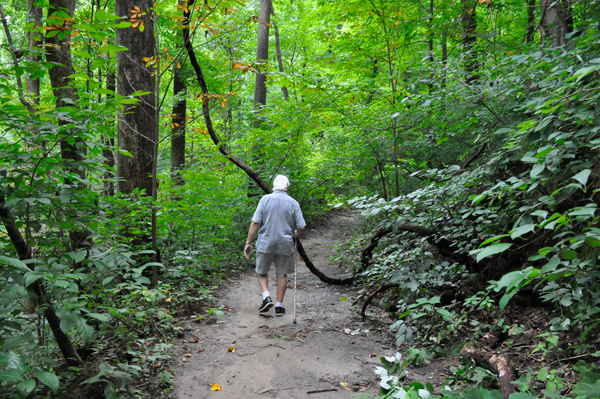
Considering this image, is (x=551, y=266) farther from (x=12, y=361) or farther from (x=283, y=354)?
(x=283, y=354)

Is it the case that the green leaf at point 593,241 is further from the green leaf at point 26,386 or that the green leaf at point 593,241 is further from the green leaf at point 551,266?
the green leaf at point 26,386

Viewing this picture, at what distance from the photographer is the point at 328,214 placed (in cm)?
1500

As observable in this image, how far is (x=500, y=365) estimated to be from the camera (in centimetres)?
289

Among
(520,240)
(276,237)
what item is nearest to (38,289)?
(276,237)

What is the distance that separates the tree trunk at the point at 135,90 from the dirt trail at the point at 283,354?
2580 millimetres

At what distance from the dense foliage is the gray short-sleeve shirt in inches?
51.5

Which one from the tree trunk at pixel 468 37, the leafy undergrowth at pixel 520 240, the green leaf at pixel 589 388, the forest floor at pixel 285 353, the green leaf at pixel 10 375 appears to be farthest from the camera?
the tree trunk at pixel 468 37

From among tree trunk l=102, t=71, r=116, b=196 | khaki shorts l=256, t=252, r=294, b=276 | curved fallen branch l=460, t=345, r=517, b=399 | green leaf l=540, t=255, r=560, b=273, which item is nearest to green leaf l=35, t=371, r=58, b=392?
tree trunk l=102, t=71, r=116, b=196

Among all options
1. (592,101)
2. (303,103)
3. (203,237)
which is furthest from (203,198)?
(592,101)

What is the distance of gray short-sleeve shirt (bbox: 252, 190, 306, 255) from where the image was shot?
570 cm

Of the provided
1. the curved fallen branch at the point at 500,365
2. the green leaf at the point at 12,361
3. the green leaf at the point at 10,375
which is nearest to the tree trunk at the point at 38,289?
the green leaf at the point at 12,361

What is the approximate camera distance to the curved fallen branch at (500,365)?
2.60 metres

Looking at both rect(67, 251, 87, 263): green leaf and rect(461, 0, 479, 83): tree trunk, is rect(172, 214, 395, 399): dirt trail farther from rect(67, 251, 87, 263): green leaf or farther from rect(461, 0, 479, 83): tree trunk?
rect(461, 0, 479, 83): tree trunk

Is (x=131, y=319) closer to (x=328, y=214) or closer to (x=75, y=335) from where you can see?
(x=75, y=335)
